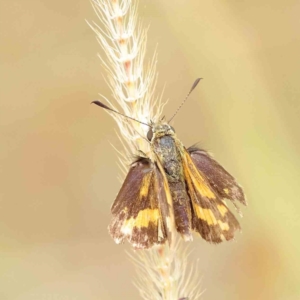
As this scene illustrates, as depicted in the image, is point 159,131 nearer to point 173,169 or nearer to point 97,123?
point 173,169

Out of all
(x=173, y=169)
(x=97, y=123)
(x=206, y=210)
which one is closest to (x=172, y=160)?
(x=173, y=169)

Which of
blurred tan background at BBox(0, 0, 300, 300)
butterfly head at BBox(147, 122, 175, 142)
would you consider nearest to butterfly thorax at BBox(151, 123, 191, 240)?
butterfly head at BBox(147, 122, 175, 142)

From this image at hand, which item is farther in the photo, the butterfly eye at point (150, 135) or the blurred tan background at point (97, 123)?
the blurred tan background at point (97, 123)

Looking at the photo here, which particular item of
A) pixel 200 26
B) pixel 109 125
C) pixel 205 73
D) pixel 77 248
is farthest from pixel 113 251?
pixel 200 26

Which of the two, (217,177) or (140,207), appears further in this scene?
(217,177)

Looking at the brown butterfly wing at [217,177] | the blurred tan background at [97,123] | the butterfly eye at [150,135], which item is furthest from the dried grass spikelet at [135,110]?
the blurred tan background at [97,123]

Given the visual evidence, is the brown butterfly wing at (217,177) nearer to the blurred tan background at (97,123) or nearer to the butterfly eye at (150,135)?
the butterfly eye at (150,135)
